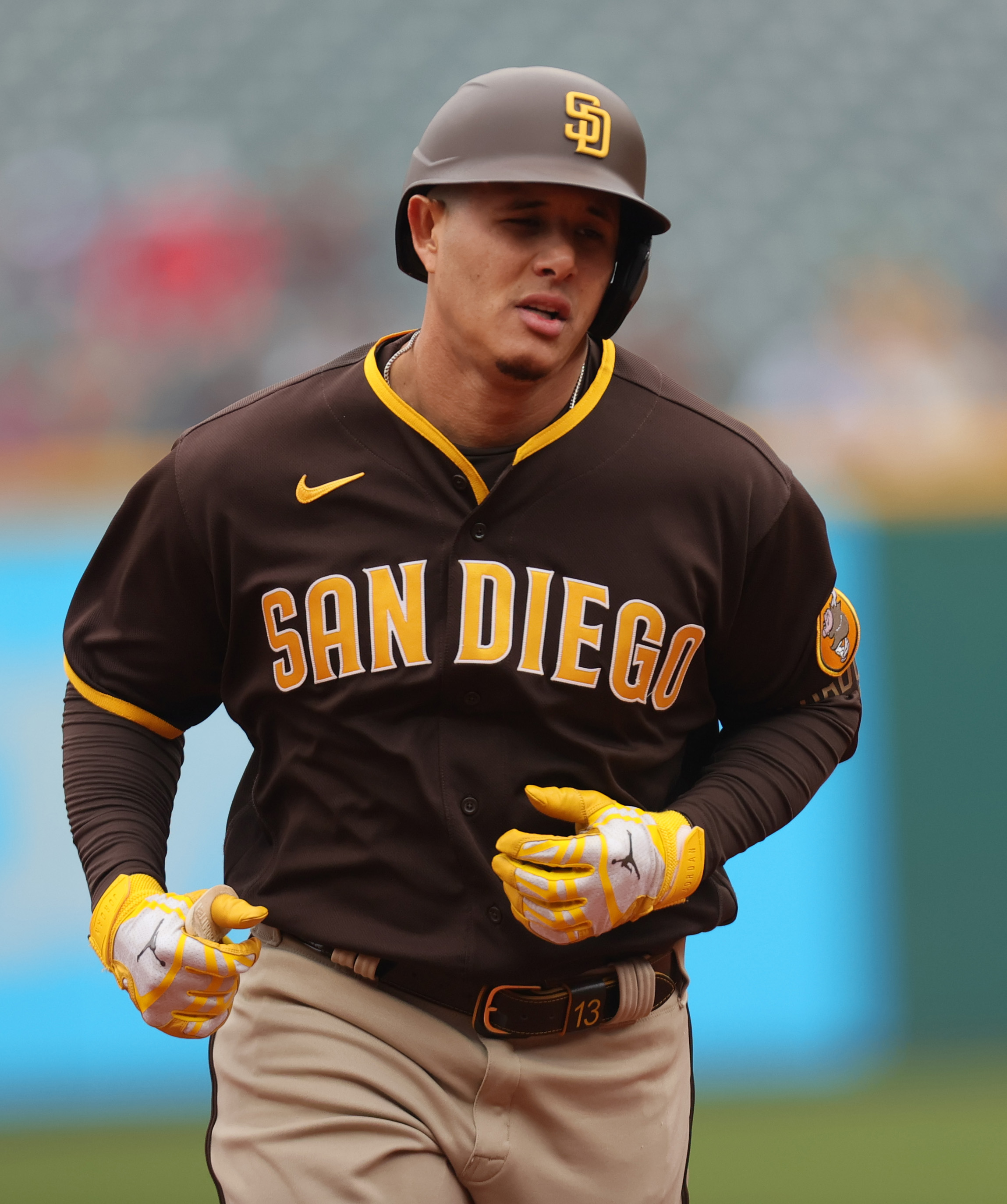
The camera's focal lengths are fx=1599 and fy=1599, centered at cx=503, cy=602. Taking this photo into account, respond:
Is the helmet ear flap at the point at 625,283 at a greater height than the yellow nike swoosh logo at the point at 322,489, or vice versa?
the helmet ear flap at the point at 625,283

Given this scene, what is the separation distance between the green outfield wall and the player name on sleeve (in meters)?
3.14

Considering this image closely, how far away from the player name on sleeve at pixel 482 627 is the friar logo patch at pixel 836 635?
0.28 meters

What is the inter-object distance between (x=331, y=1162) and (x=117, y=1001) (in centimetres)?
285

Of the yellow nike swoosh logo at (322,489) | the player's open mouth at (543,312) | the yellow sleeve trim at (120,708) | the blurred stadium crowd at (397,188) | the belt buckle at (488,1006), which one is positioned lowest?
the belt buckle at (488,1006)

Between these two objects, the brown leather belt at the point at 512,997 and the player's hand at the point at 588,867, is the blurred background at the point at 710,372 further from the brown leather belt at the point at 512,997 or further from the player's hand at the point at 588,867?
the player's hand at the point at 588,867

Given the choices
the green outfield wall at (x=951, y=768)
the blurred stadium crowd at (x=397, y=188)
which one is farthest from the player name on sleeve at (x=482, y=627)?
the blurred stadium crowd at (x=397, y=188)

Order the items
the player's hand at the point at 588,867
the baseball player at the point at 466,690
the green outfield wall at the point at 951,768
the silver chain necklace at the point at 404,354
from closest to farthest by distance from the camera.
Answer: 1. the player's hand at the point at 588,867
2. the baseball player at the point at 466,690
3. the silver chain necklace at the point at 404,354
4. the green outfield wall at the point at 951,768

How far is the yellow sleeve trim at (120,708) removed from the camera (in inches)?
97.5

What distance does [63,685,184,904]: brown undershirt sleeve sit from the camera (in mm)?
2367

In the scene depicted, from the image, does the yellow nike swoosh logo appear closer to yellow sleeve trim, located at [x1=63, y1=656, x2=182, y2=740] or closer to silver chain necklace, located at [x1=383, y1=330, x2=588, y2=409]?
silver chain necklace, located at [x1=383, y1=330, x2=588, y2=409]

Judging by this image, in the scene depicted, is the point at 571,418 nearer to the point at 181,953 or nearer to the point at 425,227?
the point at 425,227

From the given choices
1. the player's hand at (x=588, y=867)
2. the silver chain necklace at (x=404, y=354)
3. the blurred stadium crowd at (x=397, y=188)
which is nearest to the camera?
the player's hand at (x=588, y=867)

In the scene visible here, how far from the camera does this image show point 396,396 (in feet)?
7.89

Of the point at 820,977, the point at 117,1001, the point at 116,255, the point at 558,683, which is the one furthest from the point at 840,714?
the point at 116,255
